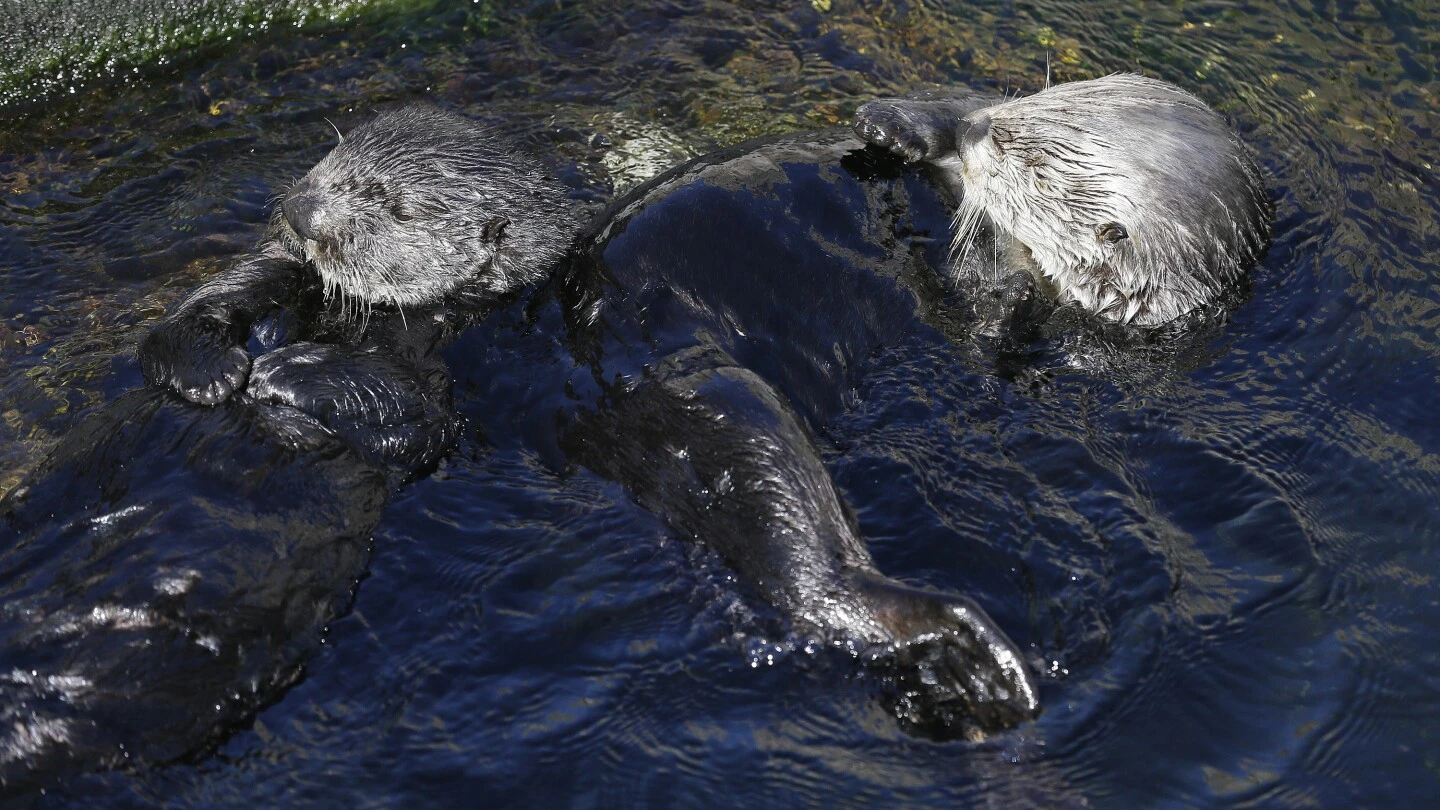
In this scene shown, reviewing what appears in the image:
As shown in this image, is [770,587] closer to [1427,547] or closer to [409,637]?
[409,637]

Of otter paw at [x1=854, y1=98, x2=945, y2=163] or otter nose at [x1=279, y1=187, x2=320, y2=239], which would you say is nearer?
otter nose at [x1=279, y1=187, x2=320, y2=239]

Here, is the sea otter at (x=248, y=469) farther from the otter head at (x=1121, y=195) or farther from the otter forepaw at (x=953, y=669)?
the otter head at (x=1121, y=195)

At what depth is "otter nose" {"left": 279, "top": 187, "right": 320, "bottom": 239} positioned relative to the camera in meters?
4.43

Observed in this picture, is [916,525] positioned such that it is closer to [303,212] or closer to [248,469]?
[248,469]

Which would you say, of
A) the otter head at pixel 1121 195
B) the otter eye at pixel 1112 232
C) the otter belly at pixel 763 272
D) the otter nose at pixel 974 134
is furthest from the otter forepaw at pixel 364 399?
the otter eye at pixel 1112 232

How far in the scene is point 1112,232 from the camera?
14.8 feet

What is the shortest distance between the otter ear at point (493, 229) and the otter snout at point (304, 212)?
579 millimetres

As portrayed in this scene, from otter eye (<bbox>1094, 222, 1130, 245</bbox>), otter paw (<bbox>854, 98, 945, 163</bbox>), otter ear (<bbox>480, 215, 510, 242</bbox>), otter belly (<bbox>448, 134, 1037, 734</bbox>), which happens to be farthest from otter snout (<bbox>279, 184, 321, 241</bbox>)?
otter eye (<bbox>1094, 222, 1130, 245</bbox>)

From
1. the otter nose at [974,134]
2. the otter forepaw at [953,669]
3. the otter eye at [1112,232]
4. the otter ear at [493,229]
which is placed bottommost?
the otter forepaw at [953,669]

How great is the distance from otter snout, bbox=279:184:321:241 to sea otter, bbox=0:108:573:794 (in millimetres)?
13

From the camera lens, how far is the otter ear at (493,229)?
442 cm

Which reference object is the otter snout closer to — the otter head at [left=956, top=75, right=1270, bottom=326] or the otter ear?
the otter ear

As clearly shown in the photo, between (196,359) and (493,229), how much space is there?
1.07 metres

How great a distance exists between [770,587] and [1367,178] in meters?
3.73
